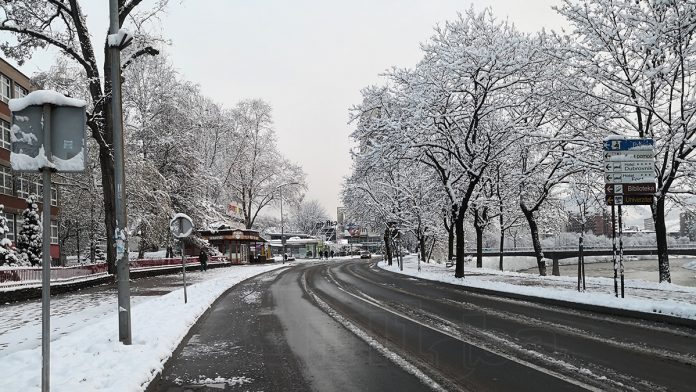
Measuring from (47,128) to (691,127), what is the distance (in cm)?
1882

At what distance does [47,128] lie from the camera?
4.86 meters

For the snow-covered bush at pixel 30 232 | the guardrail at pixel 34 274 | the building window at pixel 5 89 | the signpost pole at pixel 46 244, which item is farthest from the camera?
the building window at pixel 5 89

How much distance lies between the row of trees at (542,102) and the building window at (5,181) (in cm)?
2655

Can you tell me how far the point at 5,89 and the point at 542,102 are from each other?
122ft

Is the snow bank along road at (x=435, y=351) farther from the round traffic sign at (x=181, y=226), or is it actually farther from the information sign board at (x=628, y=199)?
the information sign board at (x=628, y=199)

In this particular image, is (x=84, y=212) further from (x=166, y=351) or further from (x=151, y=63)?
(x=166, y=351)

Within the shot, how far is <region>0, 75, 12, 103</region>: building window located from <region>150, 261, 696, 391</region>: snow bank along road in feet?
111

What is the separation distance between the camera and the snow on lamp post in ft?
15.7

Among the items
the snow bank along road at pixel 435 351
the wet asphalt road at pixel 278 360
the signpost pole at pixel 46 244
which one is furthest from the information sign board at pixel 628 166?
the signpost pole at pixel 46 244

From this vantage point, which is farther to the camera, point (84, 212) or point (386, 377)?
point (84, 212)

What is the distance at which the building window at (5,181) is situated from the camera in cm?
3632

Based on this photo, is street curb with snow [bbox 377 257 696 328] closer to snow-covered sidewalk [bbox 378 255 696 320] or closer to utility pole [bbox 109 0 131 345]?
snow-covered sidewalk [bbox 378 255 696 320]

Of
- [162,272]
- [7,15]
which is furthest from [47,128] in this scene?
[162,272]

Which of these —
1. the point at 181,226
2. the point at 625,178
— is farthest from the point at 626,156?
the point at 181,226
